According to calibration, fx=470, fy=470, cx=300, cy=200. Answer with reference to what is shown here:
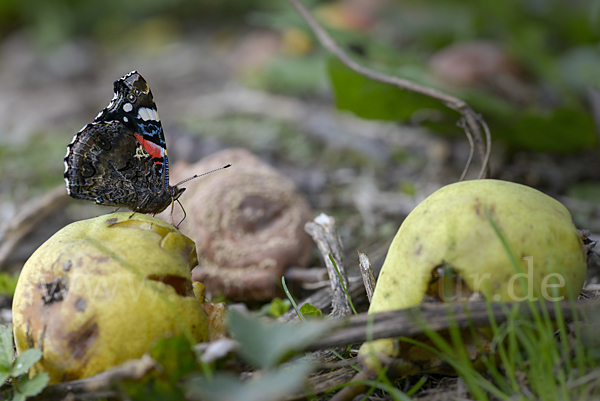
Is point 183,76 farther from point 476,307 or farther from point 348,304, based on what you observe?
point 476,307

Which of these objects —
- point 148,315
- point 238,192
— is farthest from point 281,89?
point 148,315

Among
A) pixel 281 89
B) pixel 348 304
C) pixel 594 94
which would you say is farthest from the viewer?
pixel 281 89

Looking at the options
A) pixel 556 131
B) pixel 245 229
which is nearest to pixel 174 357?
pixel 245 229

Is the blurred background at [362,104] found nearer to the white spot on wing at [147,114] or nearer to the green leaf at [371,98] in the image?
the green leaf at [371,98]

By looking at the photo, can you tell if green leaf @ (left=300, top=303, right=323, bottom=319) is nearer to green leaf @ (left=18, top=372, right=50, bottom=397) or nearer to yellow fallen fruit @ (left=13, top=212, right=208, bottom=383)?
yellow fallen fruit @ (left=13, top=212, right=208, bottom=383)

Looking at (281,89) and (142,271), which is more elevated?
(142,271)

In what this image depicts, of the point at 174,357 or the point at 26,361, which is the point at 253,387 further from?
the point at 26,361
